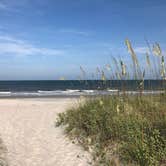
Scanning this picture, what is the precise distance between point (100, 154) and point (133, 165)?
112 cm

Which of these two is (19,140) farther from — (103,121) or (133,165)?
(133,165)

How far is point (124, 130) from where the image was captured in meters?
7.47

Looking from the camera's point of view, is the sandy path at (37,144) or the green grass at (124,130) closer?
the green grass at (124,130)

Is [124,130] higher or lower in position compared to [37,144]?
higher

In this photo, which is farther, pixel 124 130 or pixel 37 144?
pixel 37 144

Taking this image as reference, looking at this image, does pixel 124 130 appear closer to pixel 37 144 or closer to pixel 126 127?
pixel 126 127

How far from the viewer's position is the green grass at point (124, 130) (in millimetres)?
6473

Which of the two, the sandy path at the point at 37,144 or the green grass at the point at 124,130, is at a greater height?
the green grass at the point at 124,130

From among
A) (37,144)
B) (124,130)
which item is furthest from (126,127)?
(37,144)

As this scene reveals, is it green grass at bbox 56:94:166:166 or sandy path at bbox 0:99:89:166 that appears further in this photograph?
sandy path at bbox 0:99:89:166

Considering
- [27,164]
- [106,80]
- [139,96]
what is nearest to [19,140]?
[27,164]

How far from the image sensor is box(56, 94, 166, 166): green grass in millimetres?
6473

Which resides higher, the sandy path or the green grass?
the green grass

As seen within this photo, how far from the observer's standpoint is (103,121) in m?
8.59
